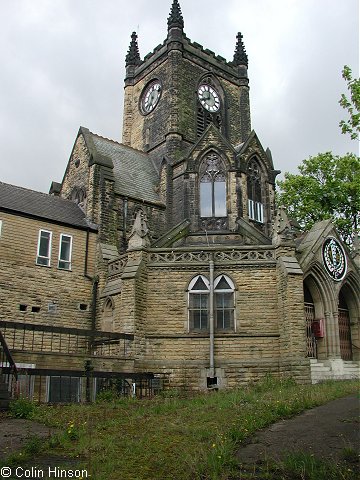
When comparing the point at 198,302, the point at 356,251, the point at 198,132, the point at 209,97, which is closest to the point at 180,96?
the point at 198,132

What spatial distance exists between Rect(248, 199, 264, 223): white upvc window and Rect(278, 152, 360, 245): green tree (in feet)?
29.1

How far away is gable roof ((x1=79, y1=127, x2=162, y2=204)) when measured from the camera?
1131 inches

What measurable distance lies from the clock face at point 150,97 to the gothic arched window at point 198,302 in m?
17.6

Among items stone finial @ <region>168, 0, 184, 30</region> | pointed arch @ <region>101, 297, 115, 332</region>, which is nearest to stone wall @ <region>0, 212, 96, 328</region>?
pointed arch @ <region>101, 297, 115, 332</region>

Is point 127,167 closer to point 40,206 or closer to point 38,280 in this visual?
point 40,206

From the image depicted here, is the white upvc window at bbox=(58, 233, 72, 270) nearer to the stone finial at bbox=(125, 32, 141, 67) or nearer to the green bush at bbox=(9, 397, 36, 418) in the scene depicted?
the green bush at bbox=(9, 397, 36, 418)

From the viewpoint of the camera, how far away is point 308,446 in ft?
29.8

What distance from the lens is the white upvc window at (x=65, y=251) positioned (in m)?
24.9

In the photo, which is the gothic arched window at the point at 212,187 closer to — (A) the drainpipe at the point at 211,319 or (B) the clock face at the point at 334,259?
(A) the drainpipe at the point at 211,319

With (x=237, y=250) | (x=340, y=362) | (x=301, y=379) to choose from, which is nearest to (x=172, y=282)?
(x=237, y=250)

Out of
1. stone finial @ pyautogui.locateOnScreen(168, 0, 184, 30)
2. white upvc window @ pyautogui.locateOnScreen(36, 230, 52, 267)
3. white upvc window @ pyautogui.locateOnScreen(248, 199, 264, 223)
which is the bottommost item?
white upvc window @ pyautogui.locateOnScreen(36, 230, 52, 267)

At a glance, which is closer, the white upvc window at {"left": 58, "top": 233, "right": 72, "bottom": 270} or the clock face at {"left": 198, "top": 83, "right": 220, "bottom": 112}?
the white upvc window at {"left": 58, "top": 233, "right": 72, "bottom": 270}

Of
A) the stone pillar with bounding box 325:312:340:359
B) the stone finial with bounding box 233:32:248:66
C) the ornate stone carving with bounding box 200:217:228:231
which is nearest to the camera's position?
the stone pillar with bounding box 325:312:340:359

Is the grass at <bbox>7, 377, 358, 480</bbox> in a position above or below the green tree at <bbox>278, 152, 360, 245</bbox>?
below
